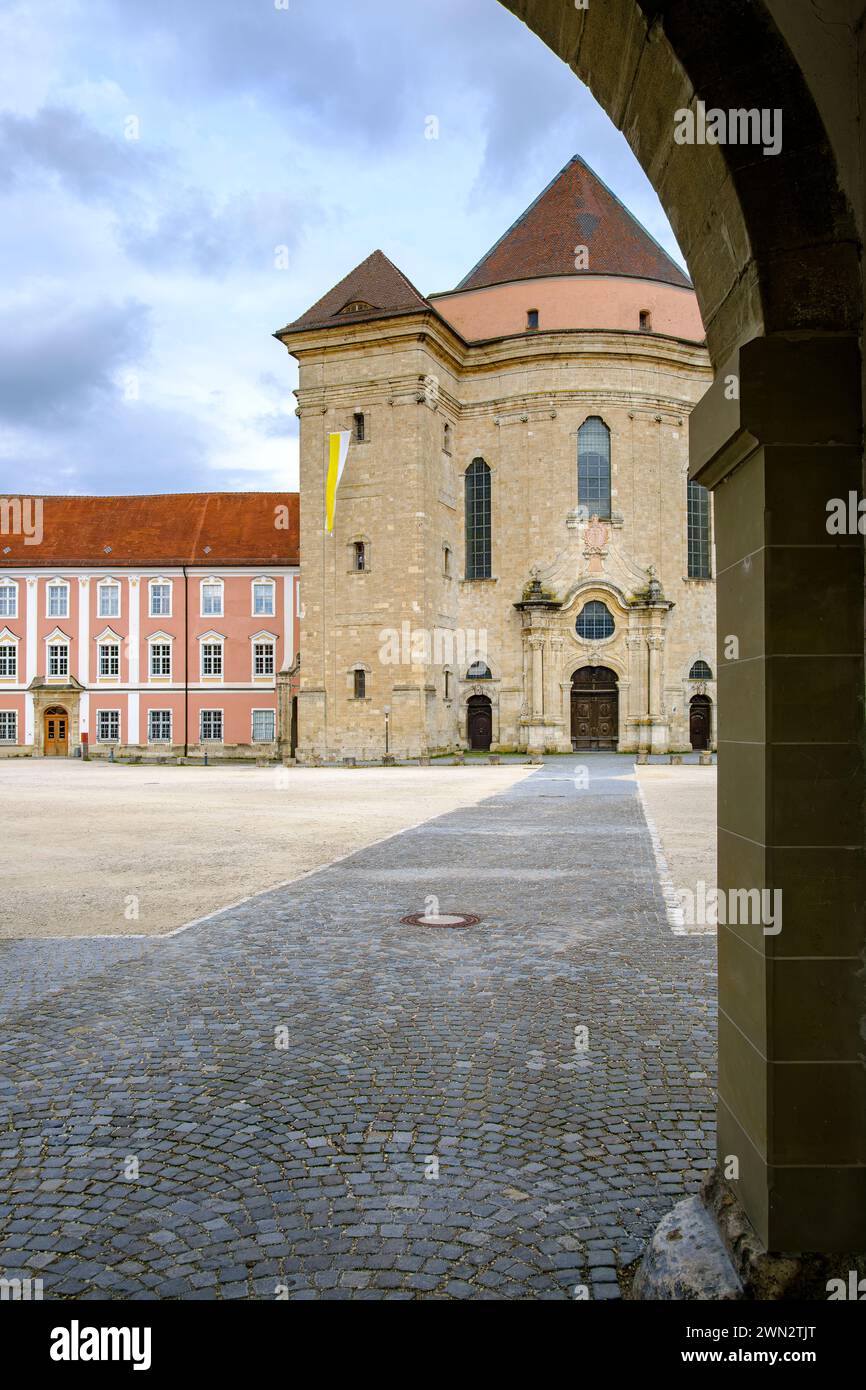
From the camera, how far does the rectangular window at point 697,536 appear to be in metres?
49.8

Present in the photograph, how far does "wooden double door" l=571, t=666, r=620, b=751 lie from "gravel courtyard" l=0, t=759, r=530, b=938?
51.8 feet

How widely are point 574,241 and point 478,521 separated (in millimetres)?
15690

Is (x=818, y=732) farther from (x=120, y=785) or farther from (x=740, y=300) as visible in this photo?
(x=120, y=785)

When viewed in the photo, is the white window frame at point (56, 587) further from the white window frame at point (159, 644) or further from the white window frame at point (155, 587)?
the white window frame at point (159, 644)

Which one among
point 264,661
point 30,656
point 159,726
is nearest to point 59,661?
point 30,656

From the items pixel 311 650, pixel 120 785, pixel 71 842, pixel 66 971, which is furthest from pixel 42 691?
pixel 66 971

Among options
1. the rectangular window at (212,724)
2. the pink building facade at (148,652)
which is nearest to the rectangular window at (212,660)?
the pink building facade at (148,652)

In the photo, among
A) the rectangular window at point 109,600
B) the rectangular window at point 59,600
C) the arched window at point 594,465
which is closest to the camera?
the arched window at point 594,465

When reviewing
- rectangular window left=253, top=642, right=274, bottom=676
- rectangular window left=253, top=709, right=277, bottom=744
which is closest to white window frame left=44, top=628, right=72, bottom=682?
rectangular window left=253, top=642, right=274, bottom=676

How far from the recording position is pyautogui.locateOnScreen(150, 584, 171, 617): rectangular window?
176 feet

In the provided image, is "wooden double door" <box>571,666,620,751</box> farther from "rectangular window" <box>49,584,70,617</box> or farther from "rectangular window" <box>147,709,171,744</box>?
"rectangular window" <box>49,584,70,617</box>

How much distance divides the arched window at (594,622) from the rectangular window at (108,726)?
80.1 ft

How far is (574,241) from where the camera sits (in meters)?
52.0

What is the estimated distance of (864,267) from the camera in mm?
2834
